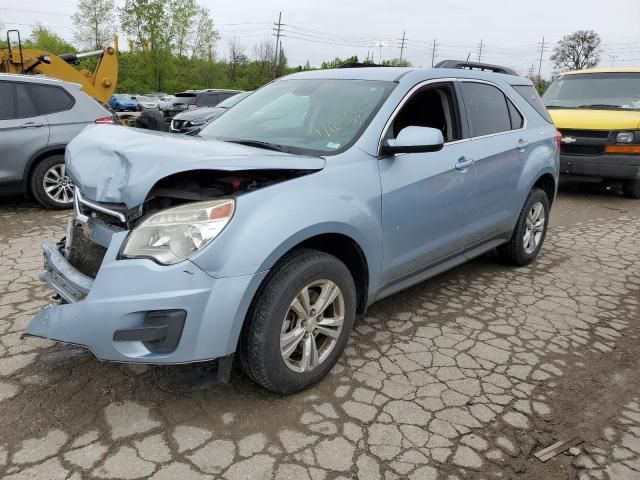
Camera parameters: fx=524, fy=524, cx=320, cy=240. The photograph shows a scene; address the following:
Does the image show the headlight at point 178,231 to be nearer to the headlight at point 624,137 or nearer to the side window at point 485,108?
the side window at point 485,108

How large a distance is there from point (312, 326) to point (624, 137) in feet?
23.3

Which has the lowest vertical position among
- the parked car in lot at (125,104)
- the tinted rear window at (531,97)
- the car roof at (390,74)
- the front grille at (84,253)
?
the parked car in lot at (125,104)

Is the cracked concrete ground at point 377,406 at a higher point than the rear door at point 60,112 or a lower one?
lower

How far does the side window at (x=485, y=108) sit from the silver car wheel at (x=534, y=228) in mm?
918

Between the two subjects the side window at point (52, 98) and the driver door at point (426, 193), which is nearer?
the driver door at point (426, 193)

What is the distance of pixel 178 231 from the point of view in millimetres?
2322

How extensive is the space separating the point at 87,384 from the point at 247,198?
138 centimetres

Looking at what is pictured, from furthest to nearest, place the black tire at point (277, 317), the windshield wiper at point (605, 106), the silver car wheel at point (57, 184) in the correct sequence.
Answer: the windshield wiper at point (605, 106), the silver car wheel at point (57, 184), the black tire at point (277, 317)

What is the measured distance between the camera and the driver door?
3.14m

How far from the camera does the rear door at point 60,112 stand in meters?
6.33

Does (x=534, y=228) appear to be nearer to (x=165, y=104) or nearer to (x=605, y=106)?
(x=605, y=106)

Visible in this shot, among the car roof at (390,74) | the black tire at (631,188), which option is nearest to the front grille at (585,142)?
the black tire at (631,188)

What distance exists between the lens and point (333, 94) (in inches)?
140

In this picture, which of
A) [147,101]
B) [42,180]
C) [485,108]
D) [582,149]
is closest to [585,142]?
[582,149]
